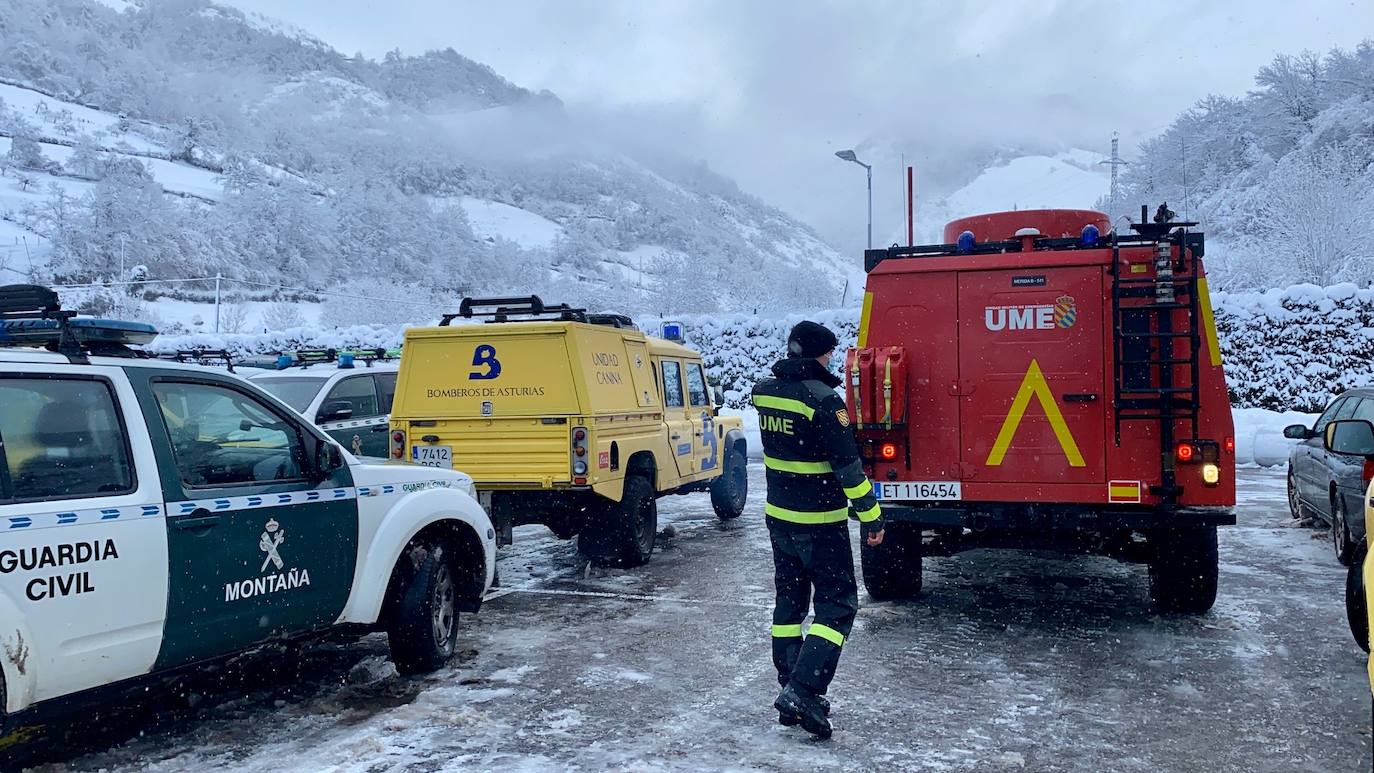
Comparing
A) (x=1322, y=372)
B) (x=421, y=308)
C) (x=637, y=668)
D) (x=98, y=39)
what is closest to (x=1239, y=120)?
(x=1322, y=372)

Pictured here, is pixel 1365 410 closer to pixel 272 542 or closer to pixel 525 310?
pixel 525 310

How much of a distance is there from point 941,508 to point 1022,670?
1.20 meters

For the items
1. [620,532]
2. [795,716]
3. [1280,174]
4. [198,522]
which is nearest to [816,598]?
[795,716]

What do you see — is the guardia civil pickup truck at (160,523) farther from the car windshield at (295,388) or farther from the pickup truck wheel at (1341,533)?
the pickup truck wheel at (1341,533)

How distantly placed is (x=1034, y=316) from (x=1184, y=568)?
6.22ft

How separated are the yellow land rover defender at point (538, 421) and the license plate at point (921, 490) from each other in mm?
2385

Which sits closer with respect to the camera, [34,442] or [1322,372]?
[34,442]

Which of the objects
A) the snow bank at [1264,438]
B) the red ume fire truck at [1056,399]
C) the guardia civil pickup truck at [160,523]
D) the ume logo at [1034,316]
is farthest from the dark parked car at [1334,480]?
the guardia civil pickup truck at [160,523]

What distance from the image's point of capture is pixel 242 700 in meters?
5.04

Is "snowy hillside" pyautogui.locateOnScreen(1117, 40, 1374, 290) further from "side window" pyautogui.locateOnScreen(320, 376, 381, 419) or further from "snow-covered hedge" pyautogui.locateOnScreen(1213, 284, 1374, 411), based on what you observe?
"side window" pyautogui.locateOnScreen(320, 376, 381, 419)

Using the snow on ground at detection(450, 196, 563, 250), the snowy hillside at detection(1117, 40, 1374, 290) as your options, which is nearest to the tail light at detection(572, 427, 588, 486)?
the snowy hillside at detection(1117, 40, 1374, 290)

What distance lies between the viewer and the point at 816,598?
4641 millimetres

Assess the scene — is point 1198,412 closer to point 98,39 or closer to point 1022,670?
point 1022,670

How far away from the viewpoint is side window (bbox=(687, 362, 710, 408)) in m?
10.8
